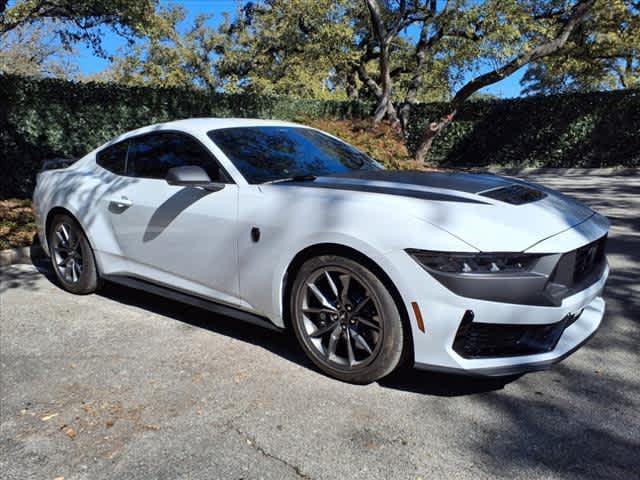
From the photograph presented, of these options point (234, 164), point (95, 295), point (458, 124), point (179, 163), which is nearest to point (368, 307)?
point (234, 164)

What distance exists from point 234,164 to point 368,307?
1.40 metres

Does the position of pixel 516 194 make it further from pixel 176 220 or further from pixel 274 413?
pixel 176 220

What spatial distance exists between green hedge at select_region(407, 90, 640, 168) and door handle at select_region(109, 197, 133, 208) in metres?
15.9

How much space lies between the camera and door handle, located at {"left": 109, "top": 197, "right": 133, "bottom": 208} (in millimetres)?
4027

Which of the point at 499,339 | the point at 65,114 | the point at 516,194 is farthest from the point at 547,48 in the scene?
the point at 499,339

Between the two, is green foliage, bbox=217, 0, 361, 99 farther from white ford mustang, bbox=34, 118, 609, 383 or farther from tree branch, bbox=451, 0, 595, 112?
white ford mustang, bbox=34, 118, 609, 383

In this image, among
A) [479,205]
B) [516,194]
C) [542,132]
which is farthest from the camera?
[542,132]

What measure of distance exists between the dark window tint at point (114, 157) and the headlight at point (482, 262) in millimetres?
2900

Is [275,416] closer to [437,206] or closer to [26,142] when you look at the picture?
[437,206]

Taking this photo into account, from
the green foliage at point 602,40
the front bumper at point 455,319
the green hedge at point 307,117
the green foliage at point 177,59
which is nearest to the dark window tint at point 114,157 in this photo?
the front bumper at point 455,319

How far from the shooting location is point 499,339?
8.68 feet

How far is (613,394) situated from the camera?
2834 mm

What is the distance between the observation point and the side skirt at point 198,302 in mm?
3381

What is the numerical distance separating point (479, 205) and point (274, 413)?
62.1 inches
